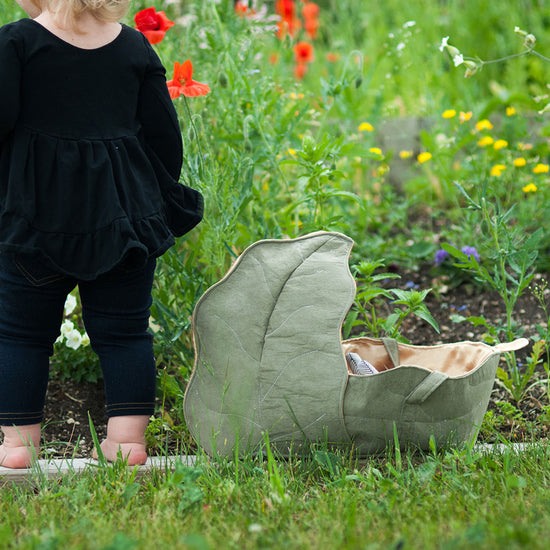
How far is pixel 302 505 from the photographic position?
5.00ft

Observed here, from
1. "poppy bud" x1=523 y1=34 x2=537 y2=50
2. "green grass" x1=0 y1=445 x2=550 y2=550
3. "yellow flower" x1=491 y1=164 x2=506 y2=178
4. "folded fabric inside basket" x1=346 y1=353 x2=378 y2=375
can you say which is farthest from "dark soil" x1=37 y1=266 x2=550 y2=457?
"poppy bud" x1=523 y1=34 x2=537 y2=50

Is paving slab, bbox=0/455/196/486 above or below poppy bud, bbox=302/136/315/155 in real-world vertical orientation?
below

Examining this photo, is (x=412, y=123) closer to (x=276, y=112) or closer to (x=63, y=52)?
(x=276, y=112)

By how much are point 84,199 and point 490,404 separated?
4.76ft

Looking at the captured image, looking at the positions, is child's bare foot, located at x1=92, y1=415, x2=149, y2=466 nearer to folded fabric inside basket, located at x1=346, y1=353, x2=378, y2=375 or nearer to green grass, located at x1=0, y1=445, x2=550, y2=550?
green grass, located at x1=0, y1=445, x2=550, y2=550

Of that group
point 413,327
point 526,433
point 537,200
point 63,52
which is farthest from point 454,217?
point 63,52

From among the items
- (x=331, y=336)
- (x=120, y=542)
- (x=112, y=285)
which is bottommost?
(x=120, y=542)

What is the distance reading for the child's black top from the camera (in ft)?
5.34

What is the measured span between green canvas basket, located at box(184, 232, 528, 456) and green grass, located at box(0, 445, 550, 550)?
0.26ft

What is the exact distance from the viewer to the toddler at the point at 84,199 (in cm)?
164

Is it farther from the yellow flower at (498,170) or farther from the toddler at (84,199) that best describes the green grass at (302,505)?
the yellow flower at (498,170)

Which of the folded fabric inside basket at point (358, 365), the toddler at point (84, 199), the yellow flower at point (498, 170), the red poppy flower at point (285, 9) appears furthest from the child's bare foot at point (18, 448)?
the red poppy flower at point (285, 9)

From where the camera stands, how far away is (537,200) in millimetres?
3299

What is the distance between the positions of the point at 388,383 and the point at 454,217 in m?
2.10
